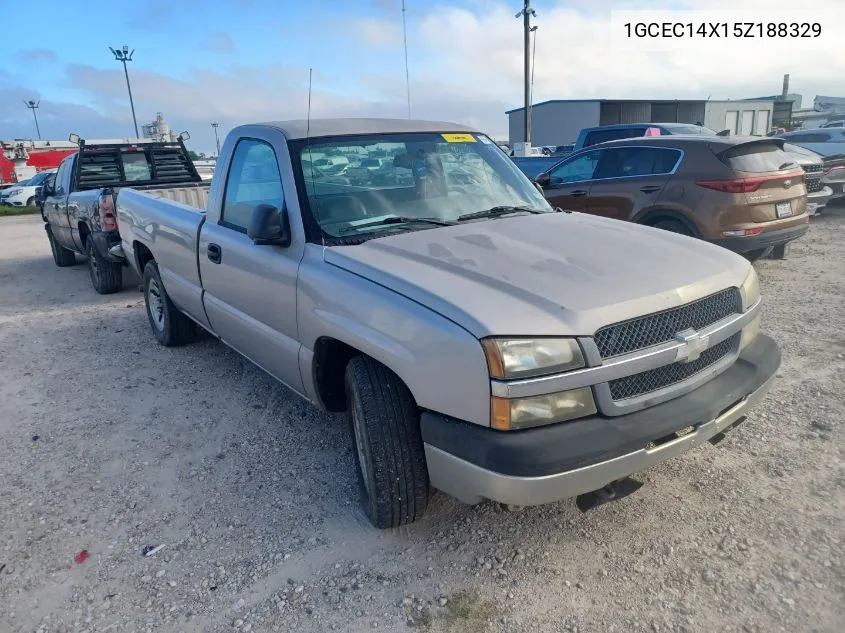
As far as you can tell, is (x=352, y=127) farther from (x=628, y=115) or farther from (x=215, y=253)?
(x=628, y=115)

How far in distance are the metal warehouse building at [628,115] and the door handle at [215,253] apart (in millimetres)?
37391

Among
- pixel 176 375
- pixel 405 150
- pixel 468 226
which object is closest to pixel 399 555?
pixel 468 226

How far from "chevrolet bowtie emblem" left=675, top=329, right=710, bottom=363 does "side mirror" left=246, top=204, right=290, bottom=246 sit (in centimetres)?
194

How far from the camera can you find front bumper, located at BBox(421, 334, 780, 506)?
2.19 m

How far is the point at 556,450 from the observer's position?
219 cm

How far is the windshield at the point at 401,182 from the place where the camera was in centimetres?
327

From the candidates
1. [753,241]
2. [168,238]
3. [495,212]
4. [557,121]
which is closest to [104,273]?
[168,238]

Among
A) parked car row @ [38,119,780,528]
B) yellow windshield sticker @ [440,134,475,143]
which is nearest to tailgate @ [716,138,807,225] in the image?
parked car row @ [38,119,780,528]

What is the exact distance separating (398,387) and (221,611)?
113 cm

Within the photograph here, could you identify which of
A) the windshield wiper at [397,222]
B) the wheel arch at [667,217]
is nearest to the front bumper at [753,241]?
the wheel arch at [667,217]

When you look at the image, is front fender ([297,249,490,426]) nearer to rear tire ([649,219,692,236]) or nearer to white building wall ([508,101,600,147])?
rear tire ([649,219,692,236])

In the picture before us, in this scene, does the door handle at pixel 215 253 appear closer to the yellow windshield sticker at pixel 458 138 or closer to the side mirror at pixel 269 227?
the side mirror at pixel 269 227

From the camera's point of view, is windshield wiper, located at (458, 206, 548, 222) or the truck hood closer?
the truck hood

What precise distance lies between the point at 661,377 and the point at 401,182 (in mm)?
1842
